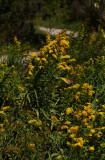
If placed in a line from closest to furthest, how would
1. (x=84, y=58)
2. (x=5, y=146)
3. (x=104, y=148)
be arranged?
1. (x=104, y=148)
2. (x=5, y=146)
3. (x=84, y=58)

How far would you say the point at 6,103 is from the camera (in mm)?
3510

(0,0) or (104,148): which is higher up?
(0,0)

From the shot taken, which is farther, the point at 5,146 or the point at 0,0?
the point at 0,0

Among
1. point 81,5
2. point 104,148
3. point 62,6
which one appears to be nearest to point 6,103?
point 104,148

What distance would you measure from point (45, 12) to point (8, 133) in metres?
13.0

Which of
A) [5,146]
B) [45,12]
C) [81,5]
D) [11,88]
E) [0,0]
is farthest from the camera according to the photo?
[45,12]

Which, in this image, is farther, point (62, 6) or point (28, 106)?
point (62, 6)

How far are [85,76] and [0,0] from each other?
650cm

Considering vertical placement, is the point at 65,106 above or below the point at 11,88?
below

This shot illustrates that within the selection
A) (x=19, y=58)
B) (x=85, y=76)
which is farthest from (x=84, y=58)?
(x=19, y=58)

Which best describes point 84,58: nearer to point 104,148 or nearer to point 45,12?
point 104,148

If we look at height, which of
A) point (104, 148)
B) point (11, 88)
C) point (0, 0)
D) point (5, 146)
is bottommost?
point (5, 146)

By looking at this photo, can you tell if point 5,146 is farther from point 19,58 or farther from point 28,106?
point 19,58

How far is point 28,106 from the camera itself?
3.57m
